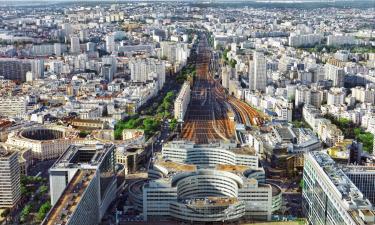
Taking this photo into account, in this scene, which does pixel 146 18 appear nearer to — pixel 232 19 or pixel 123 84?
pixel 232 19

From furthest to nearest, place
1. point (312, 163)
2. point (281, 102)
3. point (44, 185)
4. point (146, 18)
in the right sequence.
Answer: point (146, 18), point (281, 102), point (44, 185), point (312, 163)

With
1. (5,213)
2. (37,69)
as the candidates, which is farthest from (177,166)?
(37,69)

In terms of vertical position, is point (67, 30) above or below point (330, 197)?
above

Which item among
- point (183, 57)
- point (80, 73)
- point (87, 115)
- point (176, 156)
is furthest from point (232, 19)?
point (176, 156)

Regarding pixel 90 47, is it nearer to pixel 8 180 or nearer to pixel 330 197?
pixel 8 180

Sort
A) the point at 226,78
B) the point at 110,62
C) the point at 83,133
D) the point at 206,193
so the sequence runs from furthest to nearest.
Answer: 1. the point at 110,62
2. the point at 226,78
3. the point at 83,133
4. the point at 206,193

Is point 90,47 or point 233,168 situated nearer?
point 233,168

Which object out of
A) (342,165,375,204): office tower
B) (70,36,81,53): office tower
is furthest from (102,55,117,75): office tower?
(342,165,375,204): office tower

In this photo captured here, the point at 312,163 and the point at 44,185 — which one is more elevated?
the point at 312,163
